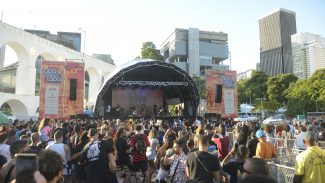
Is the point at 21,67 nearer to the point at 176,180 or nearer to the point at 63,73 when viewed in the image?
the point at 63,73

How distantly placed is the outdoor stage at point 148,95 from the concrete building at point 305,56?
10369 cm

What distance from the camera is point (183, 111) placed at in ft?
86.6

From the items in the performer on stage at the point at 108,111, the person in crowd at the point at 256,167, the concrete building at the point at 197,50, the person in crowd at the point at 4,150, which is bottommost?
the person in crowd at the point at 4,150

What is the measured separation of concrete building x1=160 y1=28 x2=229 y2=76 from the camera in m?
81.2

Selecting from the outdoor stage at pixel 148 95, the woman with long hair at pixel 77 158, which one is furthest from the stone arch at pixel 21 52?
the woman with long hair at pixel 77 158

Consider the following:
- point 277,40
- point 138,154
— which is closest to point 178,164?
point 138,154

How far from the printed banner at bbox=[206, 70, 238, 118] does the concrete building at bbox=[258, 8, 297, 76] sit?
10069 cm

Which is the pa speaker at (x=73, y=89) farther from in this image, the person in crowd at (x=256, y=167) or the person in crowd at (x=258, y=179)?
the person in crowd at (x=258, y=179)

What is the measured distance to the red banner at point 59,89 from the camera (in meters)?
21.0

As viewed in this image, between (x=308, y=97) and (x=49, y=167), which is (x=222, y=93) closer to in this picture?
(x=49, y=167)

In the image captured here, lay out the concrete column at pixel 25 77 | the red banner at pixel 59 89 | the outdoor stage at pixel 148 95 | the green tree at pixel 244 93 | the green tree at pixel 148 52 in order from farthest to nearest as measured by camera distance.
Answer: the green tree at pixel 244 93
the green tree at pixel 148 52
the concrete column at pixel 25 77
the outdoor stage at pixel 148 95
the red banner at pixel 59 89

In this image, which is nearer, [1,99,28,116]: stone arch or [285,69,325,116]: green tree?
[1,99,28,116]: stone arch

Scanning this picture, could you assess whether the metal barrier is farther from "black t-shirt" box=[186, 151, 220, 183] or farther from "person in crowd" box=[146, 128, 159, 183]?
"person in crowd" box=[146, 128, 159, 183]

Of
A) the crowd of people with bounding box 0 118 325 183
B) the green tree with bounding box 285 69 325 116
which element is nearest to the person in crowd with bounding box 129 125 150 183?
the crowd of people with bounding box 0 118 325 183
